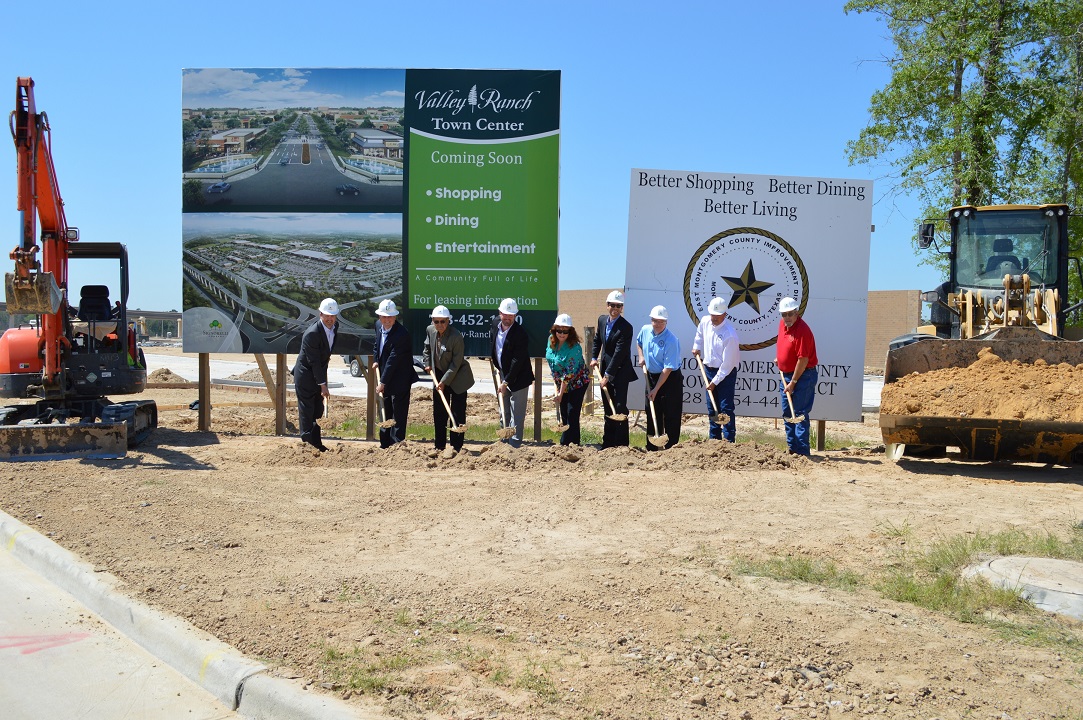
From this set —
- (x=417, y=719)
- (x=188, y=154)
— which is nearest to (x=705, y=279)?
(x=188, y=154)

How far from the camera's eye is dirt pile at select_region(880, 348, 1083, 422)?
965 centimetres

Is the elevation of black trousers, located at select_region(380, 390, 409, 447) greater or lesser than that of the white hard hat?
lesser

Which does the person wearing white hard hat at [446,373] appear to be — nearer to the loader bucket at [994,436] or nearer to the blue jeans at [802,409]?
the blue jeans at [802,409]

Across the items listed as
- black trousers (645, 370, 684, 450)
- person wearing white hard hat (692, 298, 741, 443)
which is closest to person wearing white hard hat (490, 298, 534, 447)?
black trousers (645, 370, 684, 450)

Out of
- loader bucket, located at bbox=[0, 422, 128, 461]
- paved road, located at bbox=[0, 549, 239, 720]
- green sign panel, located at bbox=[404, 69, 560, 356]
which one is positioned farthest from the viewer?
green sign panel, located at bbox=[404, 69, 560, 356]

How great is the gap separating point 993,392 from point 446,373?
236 inches

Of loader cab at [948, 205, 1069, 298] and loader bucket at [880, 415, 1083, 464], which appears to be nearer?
loader bucket at [880, 415, 1083, 464]

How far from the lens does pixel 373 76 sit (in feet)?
42.2

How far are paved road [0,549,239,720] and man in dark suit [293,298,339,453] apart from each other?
546cm

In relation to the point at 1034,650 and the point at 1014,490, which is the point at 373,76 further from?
the point at 1034,650

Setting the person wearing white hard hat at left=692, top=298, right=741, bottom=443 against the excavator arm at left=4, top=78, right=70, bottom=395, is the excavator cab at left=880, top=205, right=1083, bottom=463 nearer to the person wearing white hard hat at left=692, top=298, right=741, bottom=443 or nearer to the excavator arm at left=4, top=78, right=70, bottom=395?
the person wearing white hard hat at left=692, top=298, right=741, bottom=443

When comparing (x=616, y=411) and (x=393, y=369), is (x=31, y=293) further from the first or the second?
(x=616, y=411)

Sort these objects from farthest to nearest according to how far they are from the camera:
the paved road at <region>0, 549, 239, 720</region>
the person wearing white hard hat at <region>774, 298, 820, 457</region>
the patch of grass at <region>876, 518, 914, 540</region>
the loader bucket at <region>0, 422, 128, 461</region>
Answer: the person wearing white hard hat at <region>774, 298, 820, 457</region> → the loader bucket at <region>0, 422, 128, 461</region> → the patch of grass at <region>876, 518, 914, 540</region> → the paved road at <region>0, 549, 239, 720</region>

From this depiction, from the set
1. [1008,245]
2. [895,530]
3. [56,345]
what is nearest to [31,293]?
[56,345]
